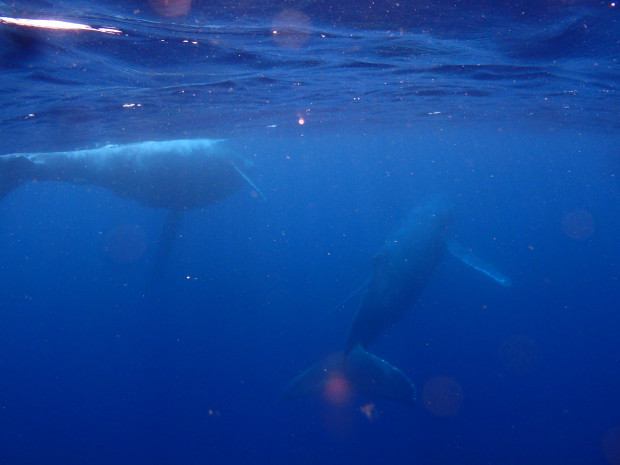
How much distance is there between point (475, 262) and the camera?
41.2ft

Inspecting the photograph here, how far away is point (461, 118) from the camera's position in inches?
966

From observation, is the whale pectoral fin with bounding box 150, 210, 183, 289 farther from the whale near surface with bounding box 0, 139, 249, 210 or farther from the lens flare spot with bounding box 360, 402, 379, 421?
the lens flare spot with bounding box 360, 402, 379, 421

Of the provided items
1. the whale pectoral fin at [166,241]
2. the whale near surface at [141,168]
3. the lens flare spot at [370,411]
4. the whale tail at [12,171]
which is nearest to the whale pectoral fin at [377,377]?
the lens flare spot at [370,411]

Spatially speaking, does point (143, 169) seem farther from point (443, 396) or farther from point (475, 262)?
point (443, 396)

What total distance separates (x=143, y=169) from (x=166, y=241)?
153 inches

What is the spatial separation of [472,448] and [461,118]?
59.5ft

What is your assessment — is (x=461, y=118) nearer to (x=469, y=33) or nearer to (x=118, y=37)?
(x=469, y=33)

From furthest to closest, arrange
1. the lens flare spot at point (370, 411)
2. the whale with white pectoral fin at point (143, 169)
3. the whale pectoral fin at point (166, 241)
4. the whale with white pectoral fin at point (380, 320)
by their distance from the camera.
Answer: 1. the lens flare spot at point (370, 411)
2. the whale pectoral fin at point (166, 241)
3. the whale with white pectoral fin at point (143, 169)
4. the whale with white pectoral fin at point (380, 320)

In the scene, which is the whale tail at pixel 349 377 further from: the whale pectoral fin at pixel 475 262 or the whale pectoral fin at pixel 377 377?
the whale pectoral fin at pixel 475 262

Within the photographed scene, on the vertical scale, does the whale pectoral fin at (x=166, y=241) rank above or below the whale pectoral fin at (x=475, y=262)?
below

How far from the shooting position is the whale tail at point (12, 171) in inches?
452

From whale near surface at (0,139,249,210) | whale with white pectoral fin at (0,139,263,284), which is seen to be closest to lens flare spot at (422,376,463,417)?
whale with white pectoral fin at (0,139,263,284)

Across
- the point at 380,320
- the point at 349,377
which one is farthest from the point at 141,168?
the point at 349,377

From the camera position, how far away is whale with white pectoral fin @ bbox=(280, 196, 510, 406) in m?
10.6
